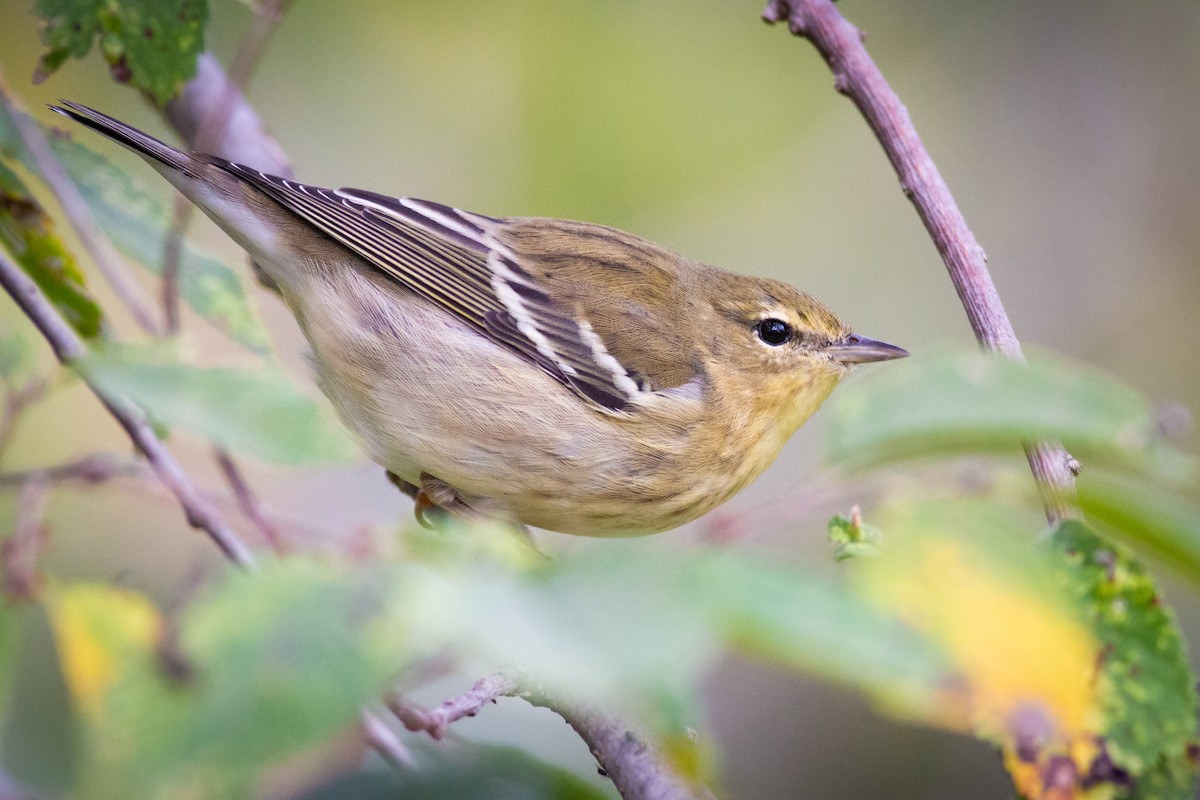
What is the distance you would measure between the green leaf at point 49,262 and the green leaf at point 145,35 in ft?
1.09

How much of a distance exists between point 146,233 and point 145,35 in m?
0.40

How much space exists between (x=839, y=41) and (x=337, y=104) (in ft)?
13.7

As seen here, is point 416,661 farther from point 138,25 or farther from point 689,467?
point 689,467

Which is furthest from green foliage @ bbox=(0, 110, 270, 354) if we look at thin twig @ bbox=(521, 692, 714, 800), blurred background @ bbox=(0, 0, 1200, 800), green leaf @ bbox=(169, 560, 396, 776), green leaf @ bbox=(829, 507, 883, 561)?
blurred background @ bbox=(0, 0, 1200, 800)

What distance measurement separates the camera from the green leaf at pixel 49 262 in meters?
2.22

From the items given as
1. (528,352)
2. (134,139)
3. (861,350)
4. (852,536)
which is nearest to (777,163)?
(861,350)

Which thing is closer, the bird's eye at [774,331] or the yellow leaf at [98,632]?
the yellow leaf at [98,632]

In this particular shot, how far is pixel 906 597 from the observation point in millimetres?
1064

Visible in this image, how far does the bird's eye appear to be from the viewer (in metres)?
3.59

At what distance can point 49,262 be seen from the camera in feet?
7.50

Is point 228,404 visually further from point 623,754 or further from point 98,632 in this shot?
point 623,754

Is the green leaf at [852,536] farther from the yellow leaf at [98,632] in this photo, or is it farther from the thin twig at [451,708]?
the yellow leaf at [98,632]

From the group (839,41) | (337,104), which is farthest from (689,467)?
(337,104)

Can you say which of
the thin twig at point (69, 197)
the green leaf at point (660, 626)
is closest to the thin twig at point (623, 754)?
the green leaf at point (660, 626)
